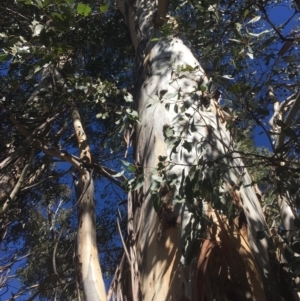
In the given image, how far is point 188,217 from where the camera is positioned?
1722mm

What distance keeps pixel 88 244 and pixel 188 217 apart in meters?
0.58

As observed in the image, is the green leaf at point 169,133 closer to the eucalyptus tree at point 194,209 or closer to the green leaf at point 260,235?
the eucalyptus tree at point 194,209

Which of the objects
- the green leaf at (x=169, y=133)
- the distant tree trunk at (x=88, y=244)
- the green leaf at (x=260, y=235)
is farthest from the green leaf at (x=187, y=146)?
the distant tree trunk at (x=88, y=244)

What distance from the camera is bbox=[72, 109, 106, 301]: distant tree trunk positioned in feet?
5.99

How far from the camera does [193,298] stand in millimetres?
1457

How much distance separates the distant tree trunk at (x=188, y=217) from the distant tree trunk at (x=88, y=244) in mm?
123

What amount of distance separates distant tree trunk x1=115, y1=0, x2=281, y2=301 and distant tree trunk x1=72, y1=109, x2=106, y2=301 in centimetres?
12

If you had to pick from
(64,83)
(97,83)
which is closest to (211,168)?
(97,83)

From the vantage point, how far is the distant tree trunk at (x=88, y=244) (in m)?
1.83

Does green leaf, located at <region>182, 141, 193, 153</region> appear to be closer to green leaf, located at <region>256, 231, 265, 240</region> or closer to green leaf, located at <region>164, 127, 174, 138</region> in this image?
green leaf, located at <region>164, 127, 174, 138</region>

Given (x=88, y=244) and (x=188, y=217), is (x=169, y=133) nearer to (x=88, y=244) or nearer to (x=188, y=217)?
(x=188, y=217)

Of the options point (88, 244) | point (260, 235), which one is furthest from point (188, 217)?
point (88, 244)

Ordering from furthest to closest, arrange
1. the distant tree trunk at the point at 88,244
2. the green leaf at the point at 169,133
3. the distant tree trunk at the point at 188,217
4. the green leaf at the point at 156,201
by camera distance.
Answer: the green leaf at the point at 169,133
the distant tree trunk at the point at 88,244
the green leaf at the point at 156,201
the distant tree trunk at the point at 188,217

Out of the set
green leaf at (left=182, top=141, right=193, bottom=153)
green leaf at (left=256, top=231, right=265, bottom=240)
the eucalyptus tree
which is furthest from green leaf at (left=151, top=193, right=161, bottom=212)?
green leaf at (left=256, top=231, right=265, bottom=240)
